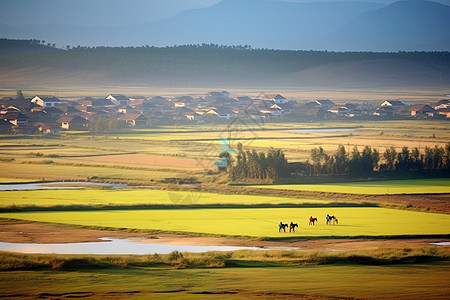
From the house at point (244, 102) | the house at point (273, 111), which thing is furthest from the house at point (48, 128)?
the house at point (244, 102)

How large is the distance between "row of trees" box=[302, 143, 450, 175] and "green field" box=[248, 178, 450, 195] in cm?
130

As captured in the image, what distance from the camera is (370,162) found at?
34.0 metres

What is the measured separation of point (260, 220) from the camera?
2417 cm

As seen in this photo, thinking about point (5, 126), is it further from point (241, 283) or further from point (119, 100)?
point (241, 283)

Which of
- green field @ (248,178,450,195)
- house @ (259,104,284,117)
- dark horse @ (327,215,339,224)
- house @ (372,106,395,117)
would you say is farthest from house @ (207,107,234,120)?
dark horse @ (327,215,339,224)

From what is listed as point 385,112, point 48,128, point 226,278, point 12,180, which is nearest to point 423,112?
point 385,112

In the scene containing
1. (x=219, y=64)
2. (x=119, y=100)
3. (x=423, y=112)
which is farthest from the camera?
(x=219, y=64)

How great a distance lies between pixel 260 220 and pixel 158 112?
147 feet

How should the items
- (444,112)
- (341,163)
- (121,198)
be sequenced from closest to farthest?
(121,198)
(341,163)
(444,112)

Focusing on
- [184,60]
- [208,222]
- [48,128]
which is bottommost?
[208,222]

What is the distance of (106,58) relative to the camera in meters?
127

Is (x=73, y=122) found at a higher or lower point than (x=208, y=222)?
higher

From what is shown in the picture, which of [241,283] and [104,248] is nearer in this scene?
[241,283]

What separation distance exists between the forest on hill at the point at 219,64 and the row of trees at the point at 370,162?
85.3 meters
